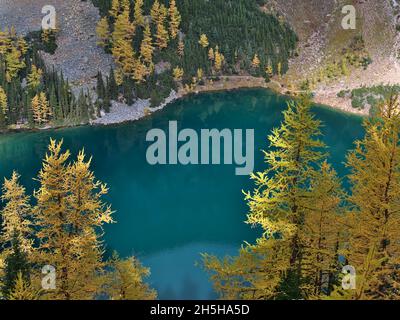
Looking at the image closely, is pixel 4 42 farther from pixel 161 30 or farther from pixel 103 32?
pixel 161 30

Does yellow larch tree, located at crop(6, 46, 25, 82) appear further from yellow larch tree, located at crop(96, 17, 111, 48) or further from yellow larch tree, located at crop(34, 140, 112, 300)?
yellow larch tree, located at crop(34, 140, 112, 300)

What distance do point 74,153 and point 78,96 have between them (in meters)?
29.2

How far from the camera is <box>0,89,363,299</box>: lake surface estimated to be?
171 feet

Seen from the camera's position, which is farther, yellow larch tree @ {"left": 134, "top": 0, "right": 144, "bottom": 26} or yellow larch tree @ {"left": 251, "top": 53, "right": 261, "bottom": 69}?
yellow larch tree @ {"left": 251, "top": 53, "right": 261, "bottom": 69}

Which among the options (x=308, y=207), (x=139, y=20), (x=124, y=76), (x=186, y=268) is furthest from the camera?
(x=139, y=20)

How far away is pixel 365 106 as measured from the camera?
104 metres

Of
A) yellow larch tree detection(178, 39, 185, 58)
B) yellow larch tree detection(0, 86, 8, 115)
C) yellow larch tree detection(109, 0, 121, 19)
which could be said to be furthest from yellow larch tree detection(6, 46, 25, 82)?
yellow larch tree detection(178, 39, 185, 58)

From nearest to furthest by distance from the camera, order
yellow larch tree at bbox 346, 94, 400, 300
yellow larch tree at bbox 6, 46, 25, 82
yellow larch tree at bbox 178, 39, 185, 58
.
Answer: yellow larch tree at bbox 346, 94, 400, 300 < yellow larch tree at bbox 6, 46, 25, 82 < yellow larch tree at bbox 178, 39, 185, 58

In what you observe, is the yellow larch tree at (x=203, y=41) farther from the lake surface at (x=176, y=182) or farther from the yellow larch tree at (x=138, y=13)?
the lake surface at (x=176, y=182)

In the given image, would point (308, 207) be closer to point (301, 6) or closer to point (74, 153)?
point (74, 153)

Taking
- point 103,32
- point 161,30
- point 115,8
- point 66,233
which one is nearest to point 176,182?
point 66,233

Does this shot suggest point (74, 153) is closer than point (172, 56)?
Yes

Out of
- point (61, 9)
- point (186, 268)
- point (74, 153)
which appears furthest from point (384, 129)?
point (61, 9)

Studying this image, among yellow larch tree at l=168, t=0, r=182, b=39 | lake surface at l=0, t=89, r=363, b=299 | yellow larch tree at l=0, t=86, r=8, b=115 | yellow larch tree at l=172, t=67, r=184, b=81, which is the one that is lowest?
lake surface at l=0, t=89, r=363, b=299
